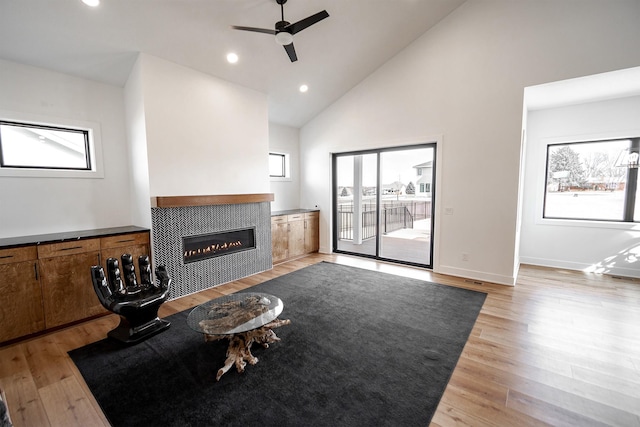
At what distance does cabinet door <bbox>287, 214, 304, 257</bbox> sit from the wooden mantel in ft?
3.17

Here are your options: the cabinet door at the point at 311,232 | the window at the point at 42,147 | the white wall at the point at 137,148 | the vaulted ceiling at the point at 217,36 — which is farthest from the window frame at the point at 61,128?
the cabinet door at the point at 311,232

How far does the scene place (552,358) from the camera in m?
2.33

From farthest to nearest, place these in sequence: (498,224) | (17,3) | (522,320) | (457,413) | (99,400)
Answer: (498,224), (522,320), (17,3), (99,400), (457,413)

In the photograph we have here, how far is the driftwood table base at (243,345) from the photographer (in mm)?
2188

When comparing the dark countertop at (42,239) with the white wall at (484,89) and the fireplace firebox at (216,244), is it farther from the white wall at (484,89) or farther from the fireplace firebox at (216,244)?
the white wall at (484,89)

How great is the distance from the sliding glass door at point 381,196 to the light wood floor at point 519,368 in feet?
6.83

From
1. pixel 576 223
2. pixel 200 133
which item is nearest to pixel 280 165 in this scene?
pixel 200 133

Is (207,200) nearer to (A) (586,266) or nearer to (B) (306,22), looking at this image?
(B) (306,22)

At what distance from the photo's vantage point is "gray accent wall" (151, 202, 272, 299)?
3584 mm

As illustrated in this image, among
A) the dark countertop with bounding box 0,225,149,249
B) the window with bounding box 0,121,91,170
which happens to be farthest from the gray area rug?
the window with bounding box 0,121,91,170

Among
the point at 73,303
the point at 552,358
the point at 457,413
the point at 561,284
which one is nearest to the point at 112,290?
the point at 73,303

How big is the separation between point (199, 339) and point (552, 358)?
3.27 metres

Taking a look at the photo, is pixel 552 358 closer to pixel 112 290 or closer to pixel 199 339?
pixel 199 339

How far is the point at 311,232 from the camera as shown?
20.1 ft
